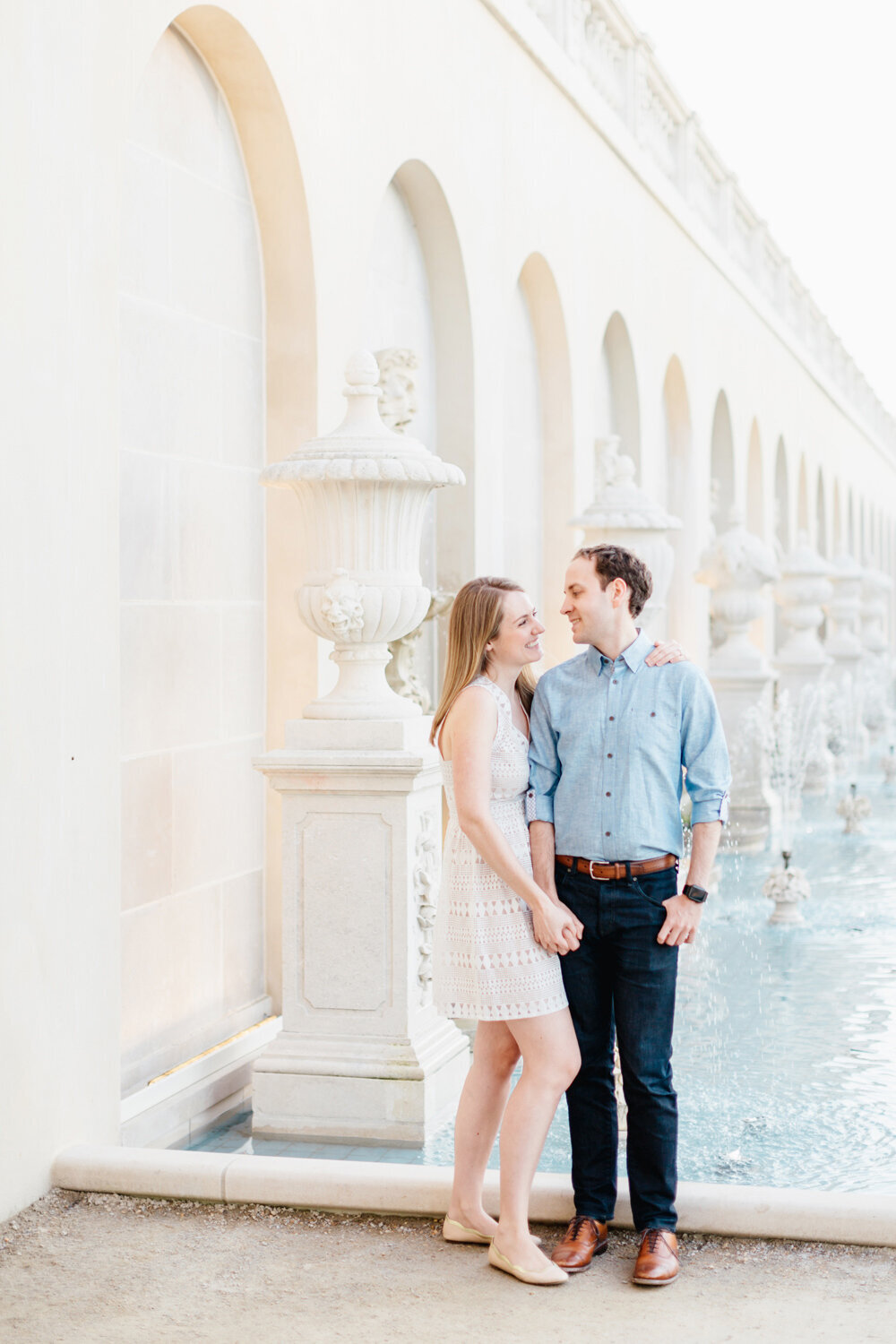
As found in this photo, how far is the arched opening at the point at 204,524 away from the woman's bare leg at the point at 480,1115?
1.90 meters

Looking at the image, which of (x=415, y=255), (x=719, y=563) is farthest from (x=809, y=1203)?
(x=719, y=563)

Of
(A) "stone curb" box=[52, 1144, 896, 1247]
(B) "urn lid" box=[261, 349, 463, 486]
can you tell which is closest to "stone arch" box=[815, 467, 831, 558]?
(B) "urn lid" box=[261, 349, 463, 486]

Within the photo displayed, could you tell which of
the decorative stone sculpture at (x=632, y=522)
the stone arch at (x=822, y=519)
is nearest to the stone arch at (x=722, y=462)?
the decorative stone sculpture at (x=632, y=522)

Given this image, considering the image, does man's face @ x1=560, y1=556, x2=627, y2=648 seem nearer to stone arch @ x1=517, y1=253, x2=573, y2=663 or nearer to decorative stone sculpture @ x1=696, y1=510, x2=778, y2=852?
stone arch @ x1=517, y1=253, x2=573, y2=663

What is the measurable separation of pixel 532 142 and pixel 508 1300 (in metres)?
8.89

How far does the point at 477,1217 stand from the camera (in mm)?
4281

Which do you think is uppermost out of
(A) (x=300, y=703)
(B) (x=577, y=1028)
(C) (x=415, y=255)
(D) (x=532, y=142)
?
(D) (x=532, y=142)

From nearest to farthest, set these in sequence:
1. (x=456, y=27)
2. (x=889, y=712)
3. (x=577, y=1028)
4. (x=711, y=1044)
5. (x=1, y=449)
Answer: (x=577, y=1028) < (x=1, y=449) < (x=711, y=1044) < (x=456, y=27) < (x=889, y=712)

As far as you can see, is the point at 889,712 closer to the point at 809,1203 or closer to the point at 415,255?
the point at 415,255

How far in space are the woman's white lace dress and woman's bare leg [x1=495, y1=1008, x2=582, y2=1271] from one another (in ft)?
0.19

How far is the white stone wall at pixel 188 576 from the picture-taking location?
5.99m

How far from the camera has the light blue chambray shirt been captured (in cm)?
408

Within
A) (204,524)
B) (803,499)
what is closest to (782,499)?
(803,499)

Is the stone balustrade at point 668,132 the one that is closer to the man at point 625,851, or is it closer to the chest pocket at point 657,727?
the man at point 625,851
